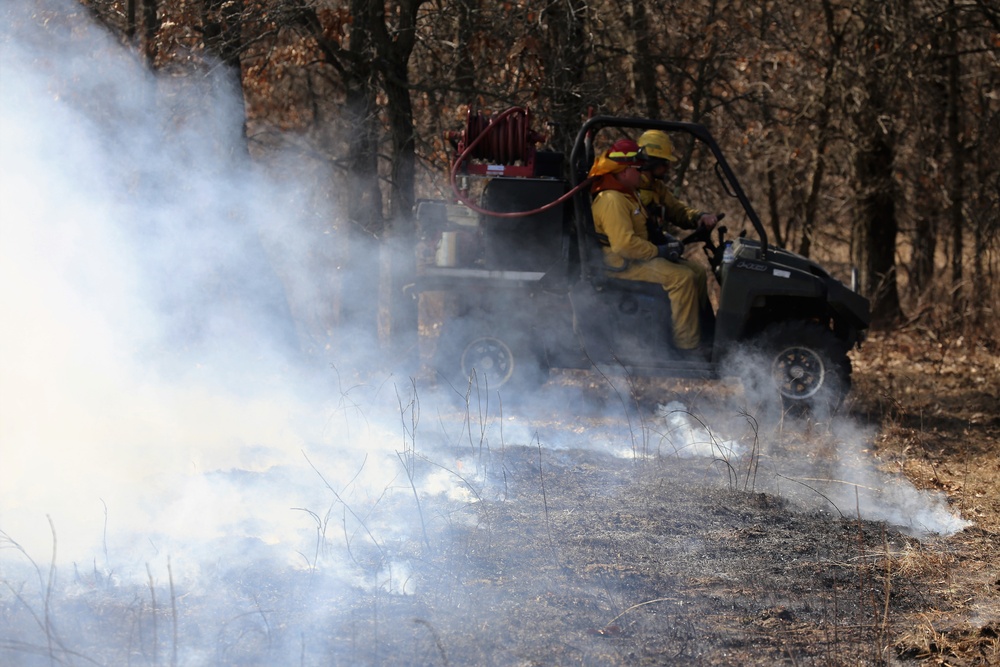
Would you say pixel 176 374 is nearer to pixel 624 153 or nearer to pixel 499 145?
pixel 499 145

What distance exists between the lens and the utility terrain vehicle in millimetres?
7832

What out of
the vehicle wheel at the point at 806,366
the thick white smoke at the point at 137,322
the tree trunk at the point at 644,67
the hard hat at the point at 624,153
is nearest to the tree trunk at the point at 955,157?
the tree trunk at the point at 644,67

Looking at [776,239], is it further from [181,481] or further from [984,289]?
[181,481]

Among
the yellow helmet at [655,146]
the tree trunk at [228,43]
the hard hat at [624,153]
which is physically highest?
the tree trunk at [228,43]

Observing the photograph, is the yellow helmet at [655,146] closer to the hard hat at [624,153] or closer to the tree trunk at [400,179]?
the hard hat at [624,153]

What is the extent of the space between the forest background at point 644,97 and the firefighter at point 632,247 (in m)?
1.23

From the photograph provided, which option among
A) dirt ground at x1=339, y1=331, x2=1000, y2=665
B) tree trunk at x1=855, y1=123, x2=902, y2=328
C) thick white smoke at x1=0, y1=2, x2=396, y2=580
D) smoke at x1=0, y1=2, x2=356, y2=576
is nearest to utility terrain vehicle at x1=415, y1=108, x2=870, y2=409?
dirt ground at x1=339, y1=331, x2=1000, y2=665

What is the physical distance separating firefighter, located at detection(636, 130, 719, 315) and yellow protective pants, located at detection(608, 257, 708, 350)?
14 centimetres

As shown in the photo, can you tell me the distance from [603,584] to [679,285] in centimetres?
347

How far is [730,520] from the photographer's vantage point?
573 cm

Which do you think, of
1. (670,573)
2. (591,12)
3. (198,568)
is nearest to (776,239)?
(591,12)

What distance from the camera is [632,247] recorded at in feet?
25.4

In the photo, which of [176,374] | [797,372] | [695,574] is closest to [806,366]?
[797,372]

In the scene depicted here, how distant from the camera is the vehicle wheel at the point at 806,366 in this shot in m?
7.94
